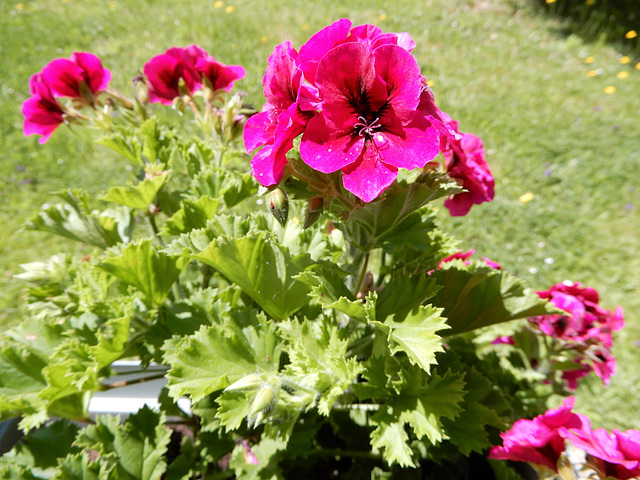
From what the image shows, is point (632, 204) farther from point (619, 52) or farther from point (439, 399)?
point (439, 399)

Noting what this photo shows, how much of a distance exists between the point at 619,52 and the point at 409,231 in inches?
177

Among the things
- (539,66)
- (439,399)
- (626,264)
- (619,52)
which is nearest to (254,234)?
(439,399)

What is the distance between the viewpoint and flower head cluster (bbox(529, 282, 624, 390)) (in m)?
1.32

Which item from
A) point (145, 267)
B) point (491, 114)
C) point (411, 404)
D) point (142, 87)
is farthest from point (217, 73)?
point (491, 114)

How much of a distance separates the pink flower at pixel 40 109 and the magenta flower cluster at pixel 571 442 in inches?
57.3

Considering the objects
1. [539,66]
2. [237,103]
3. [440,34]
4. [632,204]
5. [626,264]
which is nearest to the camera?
[237,103]

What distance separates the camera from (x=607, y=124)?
3539 mm

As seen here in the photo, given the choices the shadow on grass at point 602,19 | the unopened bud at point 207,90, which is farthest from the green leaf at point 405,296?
the shadow on grass at point 602,19

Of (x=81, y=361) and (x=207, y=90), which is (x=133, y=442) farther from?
(x=207, y=90)

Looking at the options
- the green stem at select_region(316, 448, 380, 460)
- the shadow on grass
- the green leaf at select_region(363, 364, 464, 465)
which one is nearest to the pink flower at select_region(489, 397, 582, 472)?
the green leaf at select_region(363, 364, 464, 465)

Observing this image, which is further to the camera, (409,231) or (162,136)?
(162,136)

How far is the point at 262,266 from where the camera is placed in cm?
107

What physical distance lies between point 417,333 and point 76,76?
1182mm

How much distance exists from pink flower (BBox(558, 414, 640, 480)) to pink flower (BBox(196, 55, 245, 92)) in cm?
118
